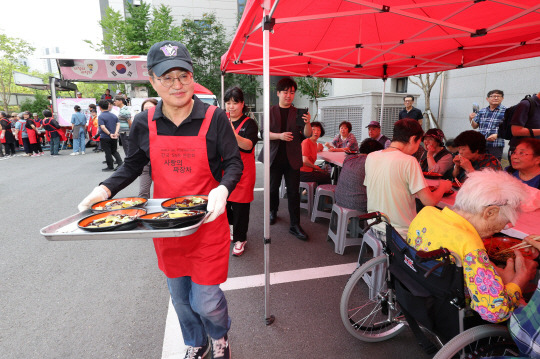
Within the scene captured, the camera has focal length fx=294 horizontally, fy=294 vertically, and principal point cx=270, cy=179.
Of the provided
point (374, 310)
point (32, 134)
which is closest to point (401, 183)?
point (374, 310)

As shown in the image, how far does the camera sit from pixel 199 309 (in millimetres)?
1659

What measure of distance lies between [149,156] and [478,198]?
174 centimetres

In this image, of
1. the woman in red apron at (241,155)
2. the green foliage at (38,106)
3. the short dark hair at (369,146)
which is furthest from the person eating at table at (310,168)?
the green foliage at (38,106)

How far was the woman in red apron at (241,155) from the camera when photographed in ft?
10.3

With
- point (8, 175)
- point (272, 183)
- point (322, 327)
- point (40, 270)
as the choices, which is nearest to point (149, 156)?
point (322, 327)

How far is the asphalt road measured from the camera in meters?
2.08

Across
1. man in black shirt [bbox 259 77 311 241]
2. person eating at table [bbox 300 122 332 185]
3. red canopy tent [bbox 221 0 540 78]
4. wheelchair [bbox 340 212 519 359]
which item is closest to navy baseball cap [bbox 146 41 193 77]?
red canopy tent [bbox 221 0 540 78]

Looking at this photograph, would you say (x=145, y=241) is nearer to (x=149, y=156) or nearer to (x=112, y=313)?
(x=112, y=313)

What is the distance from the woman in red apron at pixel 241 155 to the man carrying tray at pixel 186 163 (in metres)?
1.47

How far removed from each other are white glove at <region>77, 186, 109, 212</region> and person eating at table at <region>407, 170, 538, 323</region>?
1.72 m

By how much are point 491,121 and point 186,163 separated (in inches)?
225

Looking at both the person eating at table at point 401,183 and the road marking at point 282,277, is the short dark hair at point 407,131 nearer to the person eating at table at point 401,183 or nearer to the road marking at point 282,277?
the person eating at table at point 401,183

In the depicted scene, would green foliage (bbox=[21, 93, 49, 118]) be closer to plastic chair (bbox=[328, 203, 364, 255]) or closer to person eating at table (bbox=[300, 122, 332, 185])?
person eating at table (bbox=[300, 122, 332, 185])

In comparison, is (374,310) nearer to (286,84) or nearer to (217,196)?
(217,196)
